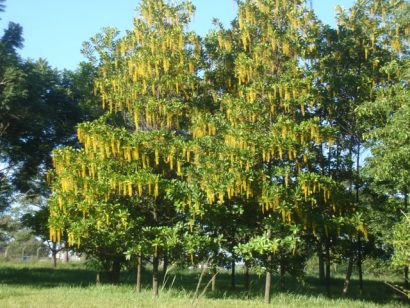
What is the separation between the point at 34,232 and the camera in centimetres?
2561

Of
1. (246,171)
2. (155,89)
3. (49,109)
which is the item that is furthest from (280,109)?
(49,109)

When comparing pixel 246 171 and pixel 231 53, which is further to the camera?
pixel 231 53

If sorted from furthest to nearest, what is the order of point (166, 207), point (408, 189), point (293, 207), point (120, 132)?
point (408, 189) → point (166, 207) → point (120, 132) → point (293, 207)

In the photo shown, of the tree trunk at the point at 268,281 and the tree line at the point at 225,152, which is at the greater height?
the tree line at the point at 225,152

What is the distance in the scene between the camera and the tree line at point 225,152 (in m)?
15.6

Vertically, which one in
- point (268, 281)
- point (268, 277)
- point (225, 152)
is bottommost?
point (268, 281)

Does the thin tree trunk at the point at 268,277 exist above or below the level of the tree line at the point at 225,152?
below

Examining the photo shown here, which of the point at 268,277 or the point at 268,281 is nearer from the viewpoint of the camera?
the point at 268,281

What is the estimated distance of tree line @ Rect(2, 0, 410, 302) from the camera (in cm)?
1558

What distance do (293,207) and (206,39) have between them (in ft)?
27.6

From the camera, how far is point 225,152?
1547cm

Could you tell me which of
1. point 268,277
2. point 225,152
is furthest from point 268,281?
point 225,152

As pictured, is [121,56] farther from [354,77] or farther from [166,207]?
[354,77]

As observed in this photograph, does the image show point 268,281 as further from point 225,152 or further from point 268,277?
point 225,152
